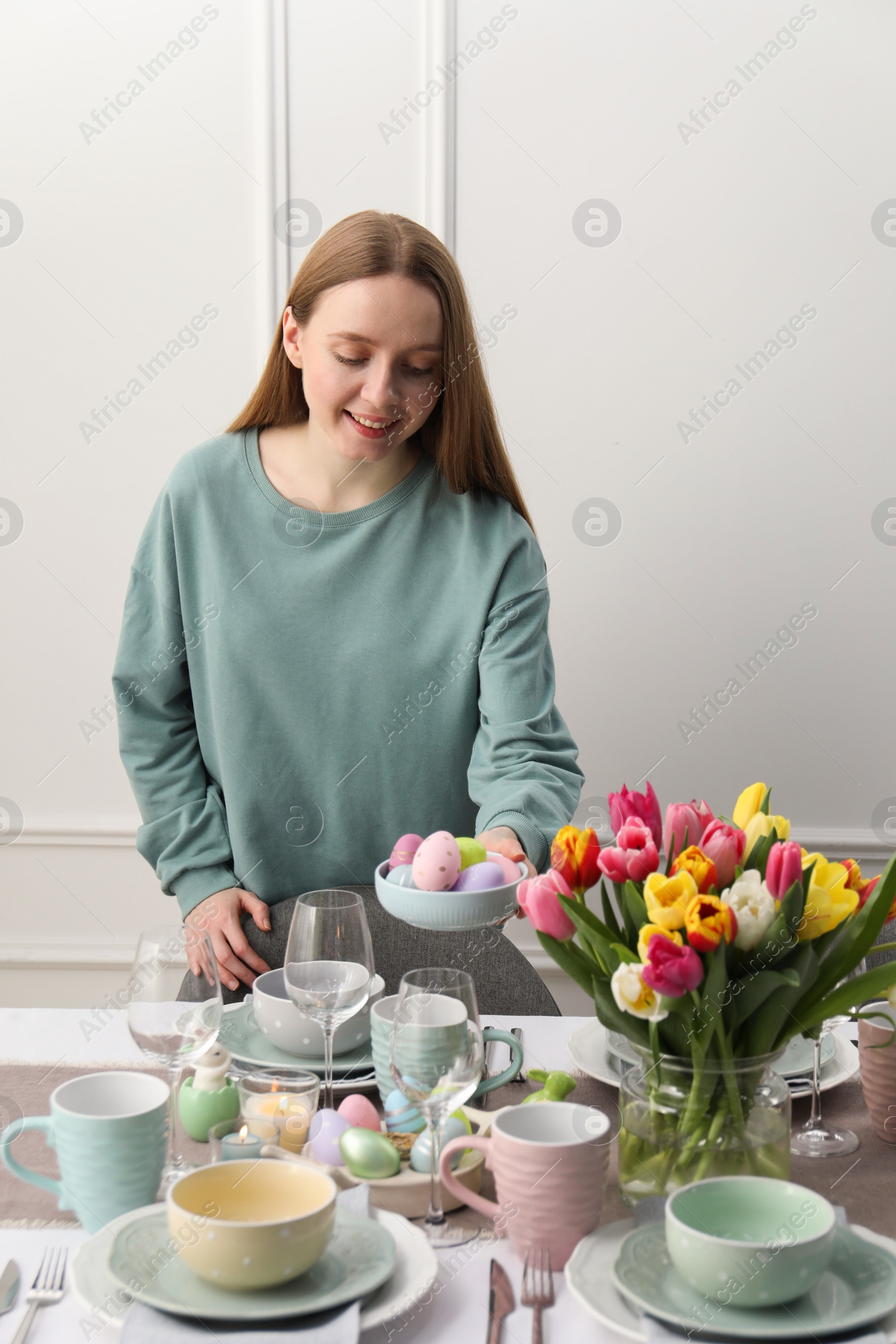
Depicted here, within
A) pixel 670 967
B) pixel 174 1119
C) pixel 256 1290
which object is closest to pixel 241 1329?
pixel 256 1290

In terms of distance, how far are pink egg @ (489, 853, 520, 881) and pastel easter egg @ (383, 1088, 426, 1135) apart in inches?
10.5

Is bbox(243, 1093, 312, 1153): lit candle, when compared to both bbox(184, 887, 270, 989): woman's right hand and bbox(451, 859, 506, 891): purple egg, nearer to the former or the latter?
bbox(451, 859, 506, 891): purple egg

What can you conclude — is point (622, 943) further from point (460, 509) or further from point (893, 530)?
point (893, 530)

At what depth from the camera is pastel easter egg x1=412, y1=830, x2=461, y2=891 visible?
1096 millimetres

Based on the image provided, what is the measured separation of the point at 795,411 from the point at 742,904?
1669mm

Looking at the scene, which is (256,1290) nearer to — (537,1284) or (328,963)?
(537,1284)

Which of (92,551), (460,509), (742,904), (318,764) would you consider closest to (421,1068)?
(742,904)

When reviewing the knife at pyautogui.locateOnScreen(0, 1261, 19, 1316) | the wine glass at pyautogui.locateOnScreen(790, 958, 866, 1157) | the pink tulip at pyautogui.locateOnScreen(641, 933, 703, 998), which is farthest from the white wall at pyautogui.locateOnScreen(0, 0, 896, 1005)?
the knife at pyautogui.locateOnScreen(0, 1261, 19, 1316)

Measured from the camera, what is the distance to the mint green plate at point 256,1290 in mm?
687

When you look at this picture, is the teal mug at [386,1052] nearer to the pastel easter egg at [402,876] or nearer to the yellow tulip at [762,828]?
the pastel easter egg at [402,876]

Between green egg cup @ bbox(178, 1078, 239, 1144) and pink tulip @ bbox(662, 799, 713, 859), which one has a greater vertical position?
pink tulip @ bbox(662, 799, 713, 859)

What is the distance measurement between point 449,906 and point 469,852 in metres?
0.09

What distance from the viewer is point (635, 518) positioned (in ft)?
7.38

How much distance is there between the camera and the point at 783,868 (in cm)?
78
